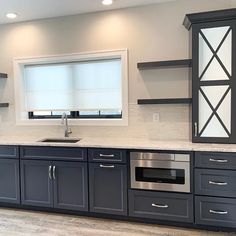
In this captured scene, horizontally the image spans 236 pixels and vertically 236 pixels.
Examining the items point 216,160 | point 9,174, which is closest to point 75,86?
point 9,174

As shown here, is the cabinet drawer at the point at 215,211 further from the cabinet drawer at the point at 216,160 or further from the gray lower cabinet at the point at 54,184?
the gray lower cabinet at the point at 54,184

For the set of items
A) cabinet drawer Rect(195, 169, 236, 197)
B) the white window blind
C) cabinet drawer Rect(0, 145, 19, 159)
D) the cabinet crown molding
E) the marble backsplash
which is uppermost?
the cabinet crown molding

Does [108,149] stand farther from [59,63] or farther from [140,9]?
[140,9]

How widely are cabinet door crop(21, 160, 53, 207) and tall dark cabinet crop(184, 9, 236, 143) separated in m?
1.92

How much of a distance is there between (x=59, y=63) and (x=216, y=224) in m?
3.01

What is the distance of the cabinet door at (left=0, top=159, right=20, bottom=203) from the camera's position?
3.36 meters

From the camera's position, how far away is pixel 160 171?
2904 millimetres

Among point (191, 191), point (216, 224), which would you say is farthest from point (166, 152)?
point (216, 224)

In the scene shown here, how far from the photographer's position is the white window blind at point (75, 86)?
3662mm

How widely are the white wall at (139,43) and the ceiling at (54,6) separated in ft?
0.37

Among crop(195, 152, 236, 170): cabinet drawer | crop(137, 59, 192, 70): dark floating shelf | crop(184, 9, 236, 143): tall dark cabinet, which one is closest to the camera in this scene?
crop(195, 152, 236, 170): cabinet drawer

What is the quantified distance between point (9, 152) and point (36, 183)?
0.56 m

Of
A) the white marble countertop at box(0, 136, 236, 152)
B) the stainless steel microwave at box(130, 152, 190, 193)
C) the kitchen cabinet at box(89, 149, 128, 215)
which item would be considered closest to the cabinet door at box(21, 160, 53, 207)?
the white marble countertop at box(0, 136, 236, 152)

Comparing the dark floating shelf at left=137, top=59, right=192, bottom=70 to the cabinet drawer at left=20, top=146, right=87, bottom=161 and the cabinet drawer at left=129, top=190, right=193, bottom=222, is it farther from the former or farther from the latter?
the cabinet drawer at left=129, top=190, right=193, bottom=222
